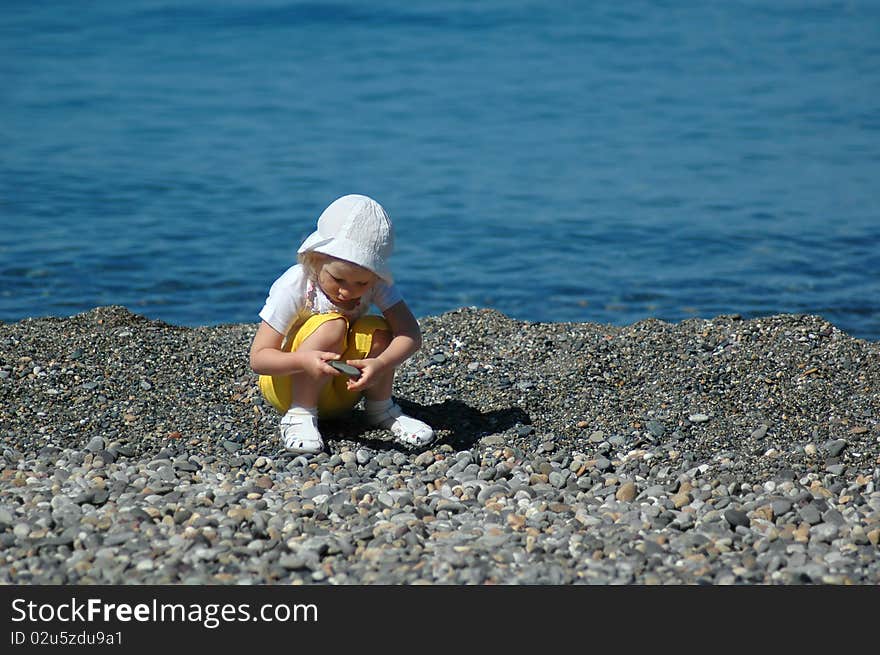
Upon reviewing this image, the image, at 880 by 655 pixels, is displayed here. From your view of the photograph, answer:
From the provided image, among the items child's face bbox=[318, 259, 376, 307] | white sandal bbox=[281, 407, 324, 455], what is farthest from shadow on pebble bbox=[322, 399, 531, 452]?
child's face bbox=[318, 259, 376, 307]

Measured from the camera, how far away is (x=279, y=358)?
439 centimetres

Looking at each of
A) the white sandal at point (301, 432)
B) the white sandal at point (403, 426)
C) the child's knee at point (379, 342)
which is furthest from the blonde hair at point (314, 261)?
the white sandal at point (403, 426)

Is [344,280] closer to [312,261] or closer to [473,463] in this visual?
[312,261]

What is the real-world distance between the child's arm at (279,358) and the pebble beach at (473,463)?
362 mm

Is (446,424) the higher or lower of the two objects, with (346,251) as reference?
lower

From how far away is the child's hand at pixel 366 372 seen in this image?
14.4 ft

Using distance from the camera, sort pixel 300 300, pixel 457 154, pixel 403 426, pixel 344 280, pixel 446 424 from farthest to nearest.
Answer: pixel 457 154 < pixel 446 424 < pixel 403 426 < pixel 300 300 < pixel 344 280

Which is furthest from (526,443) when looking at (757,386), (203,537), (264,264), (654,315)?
(264,264)

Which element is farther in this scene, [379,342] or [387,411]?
[387,411]

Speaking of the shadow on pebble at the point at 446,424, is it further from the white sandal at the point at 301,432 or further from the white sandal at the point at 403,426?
the white sandal at the point at 301,432

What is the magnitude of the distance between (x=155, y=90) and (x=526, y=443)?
40.7 ft

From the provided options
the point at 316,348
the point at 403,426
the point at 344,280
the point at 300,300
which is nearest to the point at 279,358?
the point at 316,348

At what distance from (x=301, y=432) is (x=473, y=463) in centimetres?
71
